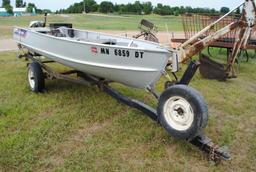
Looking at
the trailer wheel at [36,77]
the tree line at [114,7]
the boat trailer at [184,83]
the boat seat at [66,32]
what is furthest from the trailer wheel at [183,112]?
the tree line at [114,7]

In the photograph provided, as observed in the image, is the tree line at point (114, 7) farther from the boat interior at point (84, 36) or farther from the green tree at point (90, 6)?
the boat interior at point (84, 36)

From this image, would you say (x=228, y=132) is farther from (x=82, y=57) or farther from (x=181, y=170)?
(x=82, y=57)

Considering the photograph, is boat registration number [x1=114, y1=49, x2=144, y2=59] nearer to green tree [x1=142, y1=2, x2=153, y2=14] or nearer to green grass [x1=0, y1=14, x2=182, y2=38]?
green grass [x1=0, y1=14, x2=182, y2=38]

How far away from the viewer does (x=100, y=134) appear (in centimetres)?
441

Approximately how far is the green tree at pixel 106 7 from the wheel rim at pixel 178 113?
275ft

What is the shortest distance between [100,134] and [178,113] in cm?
115

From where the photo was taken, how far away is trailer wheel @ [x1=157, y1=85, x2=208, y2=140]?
11.8 feet

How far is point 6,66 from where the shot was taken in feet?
28.2

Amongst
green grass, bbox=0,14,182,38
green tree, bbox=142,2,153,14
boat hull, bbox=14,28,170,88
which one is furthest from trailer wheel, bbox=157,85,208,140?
green tree, bbox=142,2,153,14

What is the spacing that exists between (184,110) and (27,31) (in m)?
4.21

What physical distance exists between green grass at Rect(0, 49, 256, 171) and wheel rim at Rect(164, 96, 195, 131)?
1.18 feet

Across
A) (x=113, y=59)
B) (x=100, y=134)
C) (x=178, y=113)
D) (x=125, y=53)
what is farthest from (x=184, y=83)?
(x=100, y=134)

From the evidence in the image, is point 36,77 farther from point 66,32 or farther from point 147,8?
point 147,8

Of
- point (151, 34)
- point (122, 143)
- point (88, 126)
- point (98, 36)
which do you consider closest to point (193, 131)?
point (122, 143)
